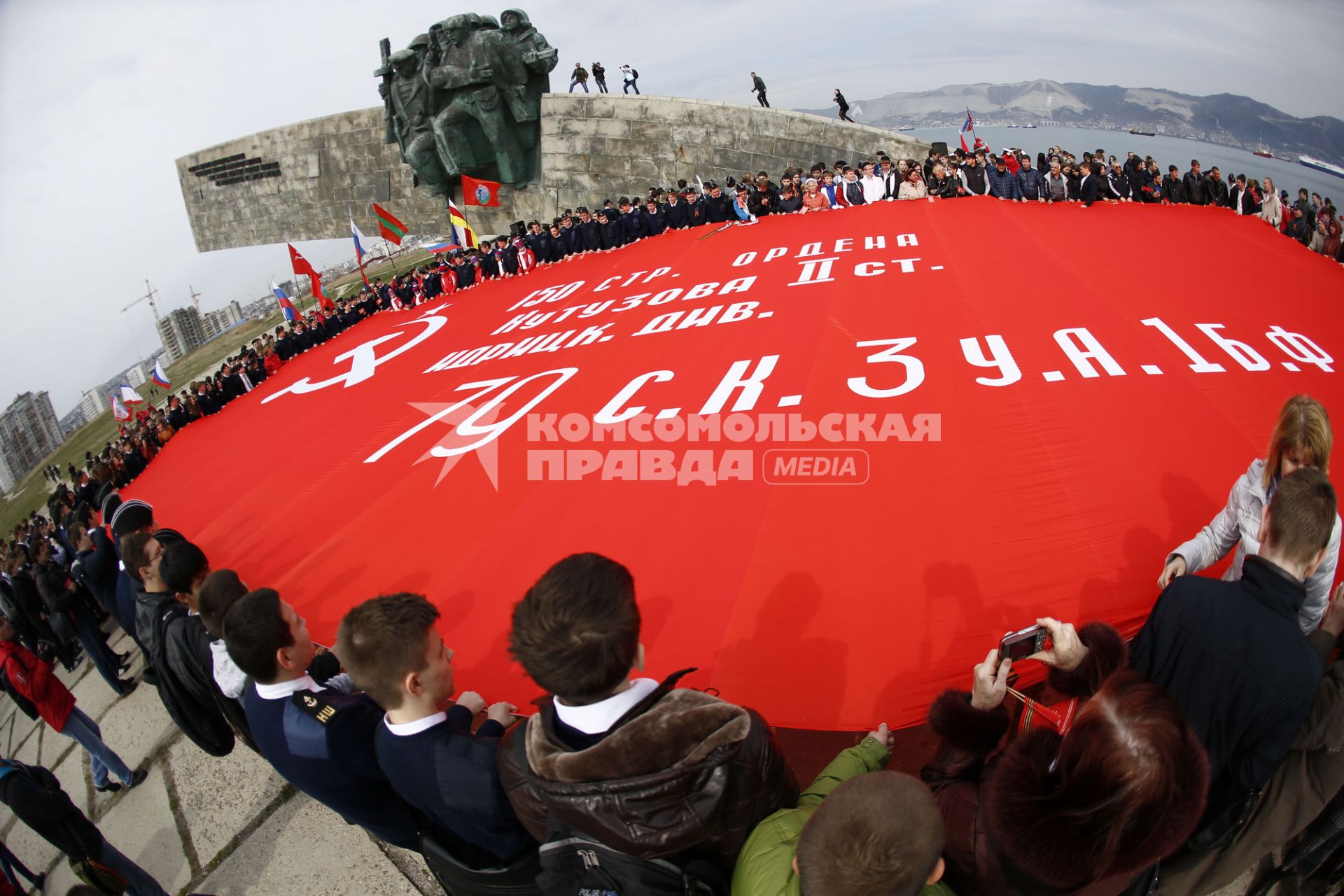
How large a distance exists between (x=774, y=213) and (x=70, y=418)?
285ft

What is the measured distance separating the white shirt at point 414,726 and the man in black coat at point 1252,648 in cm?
223

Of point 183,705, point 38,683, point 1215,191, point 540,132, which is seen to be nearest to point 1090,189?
point 1215,191

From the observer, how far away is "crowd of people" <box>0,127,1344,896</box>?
1.47 m

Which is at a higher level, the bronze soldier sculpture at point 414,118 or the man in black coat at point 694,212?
the bronze soldier sculpture at point 414,118

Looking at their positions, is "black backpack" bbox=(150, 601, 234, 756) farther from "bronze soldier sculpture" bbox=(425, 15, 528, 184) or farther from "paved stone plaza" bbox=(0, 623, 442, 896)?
"bronze soldier sculpture" bbox=(425, 15, 528, 184)

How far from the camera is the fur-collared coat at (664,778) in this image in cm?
164

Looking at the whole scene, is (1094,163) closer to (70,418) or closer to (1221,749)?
(1221,749)

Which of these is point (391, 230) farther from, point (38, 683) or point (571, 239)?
point (38, 683)

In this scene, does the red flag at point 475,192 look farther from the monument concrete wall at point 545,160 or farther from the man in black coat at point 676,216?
the man in black coat at point 676,216

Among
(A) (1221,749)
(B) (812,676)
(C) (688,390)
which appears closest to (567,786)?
(B) (812,676)

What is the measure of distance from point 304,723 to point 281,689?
207mm

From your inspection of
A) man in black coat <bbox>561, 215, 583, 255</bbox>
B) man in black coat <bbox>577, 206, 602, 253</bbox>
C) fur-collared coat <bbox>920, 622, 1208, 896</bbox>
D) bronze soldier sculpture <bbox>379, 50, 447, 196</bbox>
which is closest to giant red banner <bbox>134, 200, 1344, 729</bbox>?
fur-collared coat <bbox>920, 622, 1208, 896</bbox>

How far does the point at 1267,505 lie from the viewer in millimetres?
2408

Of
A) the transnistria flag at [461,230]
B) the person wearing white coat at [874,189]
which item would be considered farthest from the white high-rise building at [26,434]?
the person wearing white coat at [874,189]
